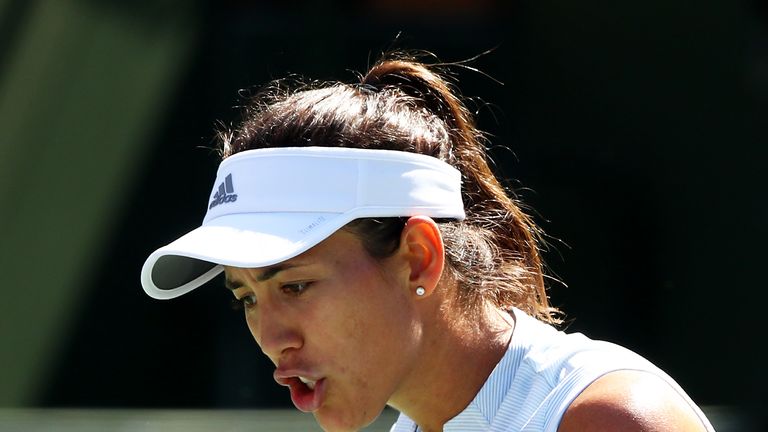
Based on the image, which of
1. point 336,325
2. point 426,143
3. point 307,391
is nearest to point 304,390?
point 307,391

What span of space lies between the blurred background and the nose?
1368 mm

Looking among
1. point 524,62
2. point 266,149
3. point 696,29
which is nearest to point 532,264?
point 266,149

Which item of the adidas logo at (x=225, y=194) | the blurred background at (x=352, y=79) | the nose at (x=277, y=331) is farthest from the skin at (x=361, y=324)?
the blurred background at (x=352, y=79)

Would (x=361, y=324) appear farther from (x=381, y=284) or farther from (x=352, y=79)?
(x=352, y=79)

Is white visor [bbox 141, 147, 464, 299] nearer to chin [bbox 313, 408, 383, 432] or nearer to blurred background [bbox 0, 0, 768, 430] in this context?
chin [bbox 313, 408, 383, 432]

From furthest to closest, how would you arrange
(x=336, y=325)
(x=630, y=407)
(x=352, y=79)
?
(x=352, y=79)
(x=336, y=325)
(x=630, y=407)

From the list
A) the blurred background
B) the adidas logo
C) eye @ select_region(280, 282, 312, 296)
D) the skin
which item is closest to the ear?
the skin

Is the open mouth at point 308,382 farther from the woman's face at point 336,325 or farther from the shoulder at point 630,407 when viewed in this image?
the shoulder at point 630,407

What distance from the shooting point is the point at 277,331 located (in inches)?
63.1

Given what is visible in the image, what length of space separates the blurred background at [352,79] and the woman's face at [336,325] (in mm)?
1296

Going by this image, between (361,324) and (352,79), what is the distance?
1.55 metres

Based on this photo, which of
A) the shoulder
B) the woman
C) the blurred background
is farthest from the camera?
the blurred background

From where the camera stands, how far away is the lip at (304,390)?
5.24 feet

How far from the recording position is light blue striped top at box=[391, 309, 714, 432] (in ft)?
5.04
